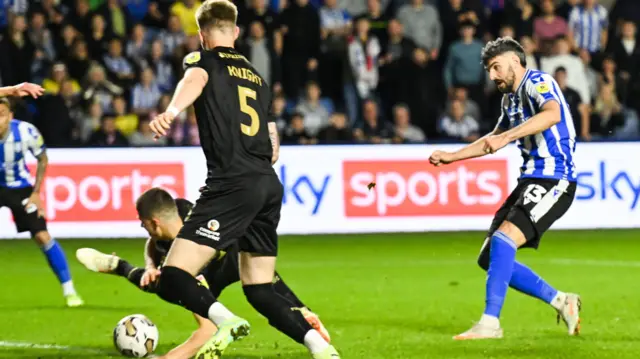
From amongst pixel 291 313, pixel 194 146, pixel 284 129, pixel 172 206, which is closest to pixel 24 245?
pixel 194 146

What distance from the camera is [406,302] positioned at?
9.98 m

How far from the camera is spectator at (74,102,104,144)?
52.9 ft

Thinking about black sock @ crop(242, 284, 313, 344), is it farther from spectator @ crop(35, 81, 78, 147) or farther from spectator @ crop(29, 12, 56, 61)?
spectator @ crop(29, 12, 56, 61)

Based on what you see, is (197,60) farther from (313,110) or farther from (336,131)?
(313,110)

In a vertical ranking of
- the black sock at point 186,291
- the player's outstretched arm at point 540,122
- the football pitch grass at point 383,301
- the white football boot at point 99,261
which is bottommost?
the football pitch grass at point 383,301

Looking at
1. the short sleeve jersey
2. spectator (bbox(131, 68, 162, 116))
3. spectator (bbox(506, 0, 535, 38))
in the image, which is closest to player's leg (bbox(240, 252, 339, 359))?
the short sleeve jersey

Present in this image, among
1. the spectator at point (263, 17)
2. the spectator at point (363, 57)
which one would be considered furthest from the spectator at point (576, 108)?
the spectator at point (263, 17)

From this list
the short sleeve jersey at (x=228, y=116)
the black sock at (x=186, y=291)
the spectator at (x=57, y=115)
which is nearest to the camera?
the black sock at (x=186, y=291)

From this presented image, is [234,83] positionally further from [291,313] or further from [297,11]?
[297,11]

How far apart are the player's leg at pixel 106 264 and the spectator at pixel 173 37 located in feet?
33.3

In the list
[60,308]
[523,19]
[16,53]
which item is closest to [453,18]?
[523,19]

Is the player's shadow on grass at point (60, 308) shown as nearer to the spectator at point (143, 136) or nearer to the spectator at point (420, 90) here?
the spectator at point (143, 136)

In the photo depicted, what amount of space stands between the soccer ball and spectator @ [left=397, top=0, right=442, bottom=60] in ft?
37.0

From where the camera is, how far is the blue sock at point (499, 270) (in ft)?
25.7
